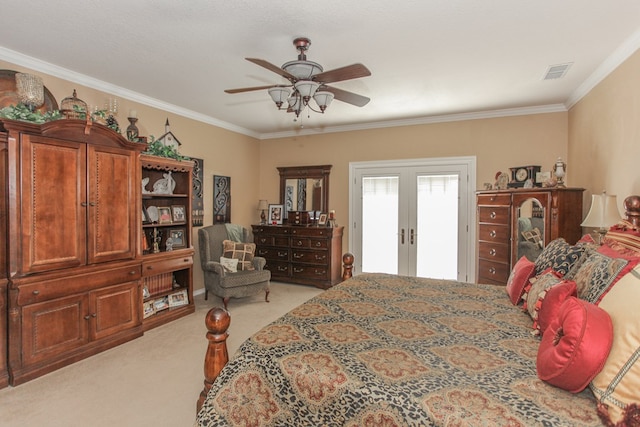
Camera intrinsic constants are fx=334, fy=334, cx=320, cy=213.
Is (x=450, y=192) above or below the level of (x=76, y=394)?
above

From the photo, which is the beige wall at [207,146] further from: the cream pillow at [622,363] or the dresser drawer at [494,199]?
the cream pillow at [622,363]

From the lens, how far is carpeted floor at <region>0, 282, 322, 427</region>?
2191 millimetres

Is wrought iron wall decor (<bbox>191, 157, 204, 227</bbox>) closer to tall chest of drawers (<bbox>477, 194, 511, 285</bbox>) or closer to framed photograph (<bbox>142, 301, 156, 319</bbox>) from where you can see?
framed photograph (<bbox>142, 301, 156, 319</bbox>)

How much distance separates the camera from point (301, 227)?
5547 millimetres

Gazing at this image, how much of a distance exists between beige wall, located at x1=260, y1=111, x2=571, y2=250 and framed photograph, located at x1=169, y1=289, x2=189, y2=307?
8.61 ft

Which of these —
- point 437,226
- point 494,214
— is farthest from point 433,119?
point 494,214

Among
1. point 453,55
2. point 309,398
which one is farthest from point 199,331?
point 453,55

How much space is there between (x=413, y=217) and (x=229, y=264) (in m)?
2.92

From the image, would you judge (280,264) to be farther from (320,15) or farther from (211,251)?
(320,15)

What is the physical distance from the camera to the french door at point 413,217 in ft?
16.7

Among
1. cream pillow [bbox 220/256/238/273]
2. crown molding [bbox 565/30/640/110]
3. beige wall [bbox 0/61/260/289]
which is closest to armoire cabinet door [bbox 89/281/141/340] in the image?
cream pillow [bbox 220/256/238/273]

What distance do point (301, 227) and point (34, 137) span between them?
3.60m

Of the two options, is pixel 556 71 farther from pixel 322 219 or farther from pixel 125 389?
pixel 125 389

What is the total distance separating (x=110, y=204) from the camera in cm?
324
